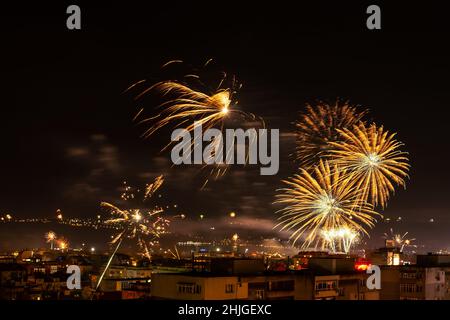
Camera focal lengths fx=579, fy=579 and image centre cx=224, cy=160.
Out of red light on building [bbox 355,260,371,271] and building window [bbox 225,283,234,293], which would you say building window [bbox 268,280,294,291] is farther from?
red light on building [bbox 355,260,371,271]

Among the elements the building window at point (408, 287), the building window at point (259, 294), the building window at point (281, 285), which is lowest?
the building window at point (408, 287)

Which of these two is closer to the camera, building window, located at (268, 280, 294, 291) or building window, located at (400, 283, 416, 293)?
building window, located at (268, 280, 294, 291)

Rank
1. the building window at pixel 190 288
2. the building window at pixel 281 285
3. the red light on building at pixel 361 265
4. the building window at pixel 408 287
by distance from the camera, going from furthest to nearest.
A: the building window at pixel 408 287, the red light on building at pixel 361 265, the building window at pixel 281 285, the building window at pixel 190 288

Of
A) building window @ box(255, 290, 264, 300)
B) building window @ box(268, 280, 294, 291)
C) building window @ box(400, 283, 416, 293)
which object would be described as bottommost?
building window @ box(400, 283, 416, 293)

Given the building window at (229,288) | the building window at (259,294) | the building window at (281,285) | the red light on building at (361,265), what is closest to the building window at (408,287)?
the red light on building at (361,265)

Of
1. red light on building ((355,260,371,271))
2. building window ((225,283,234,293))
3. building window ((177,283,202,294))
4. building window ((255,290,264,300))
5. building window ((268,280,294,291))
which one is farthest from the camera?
red light on building ((355,260,371,271))

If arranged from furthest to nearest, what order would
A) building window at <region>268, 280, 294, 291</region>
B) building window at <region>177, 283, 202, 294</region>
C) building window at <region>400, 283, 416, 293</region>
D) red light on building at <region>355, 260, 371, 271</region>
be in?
building window at <region>400, 283, 416, 293</region>
red light on building at <region>355, 260, 371, 271</region>
building window at <region>268, 280, 294, 291</region>
building window at <region>177, 283, 202, 294</region>

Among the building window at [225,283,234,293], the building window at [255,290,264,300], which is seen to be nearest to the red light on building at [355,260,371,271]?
the building window at [255,290,264,300]

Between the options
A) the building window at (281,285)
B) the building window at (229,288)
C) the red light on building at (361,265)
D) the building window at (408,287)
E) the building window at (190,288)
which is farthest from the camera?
the building window at (408,287)

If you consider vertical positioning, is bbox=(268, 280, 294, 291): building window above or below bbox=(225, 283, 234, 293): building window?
below

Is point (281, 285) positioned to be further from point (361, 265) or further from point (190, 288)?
point (361, 265)

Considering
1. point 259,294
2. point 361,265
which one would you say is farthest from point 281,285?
point 361,265

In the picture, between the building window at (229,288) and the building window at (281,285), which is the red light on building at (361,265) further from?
the building window at (229,288)
